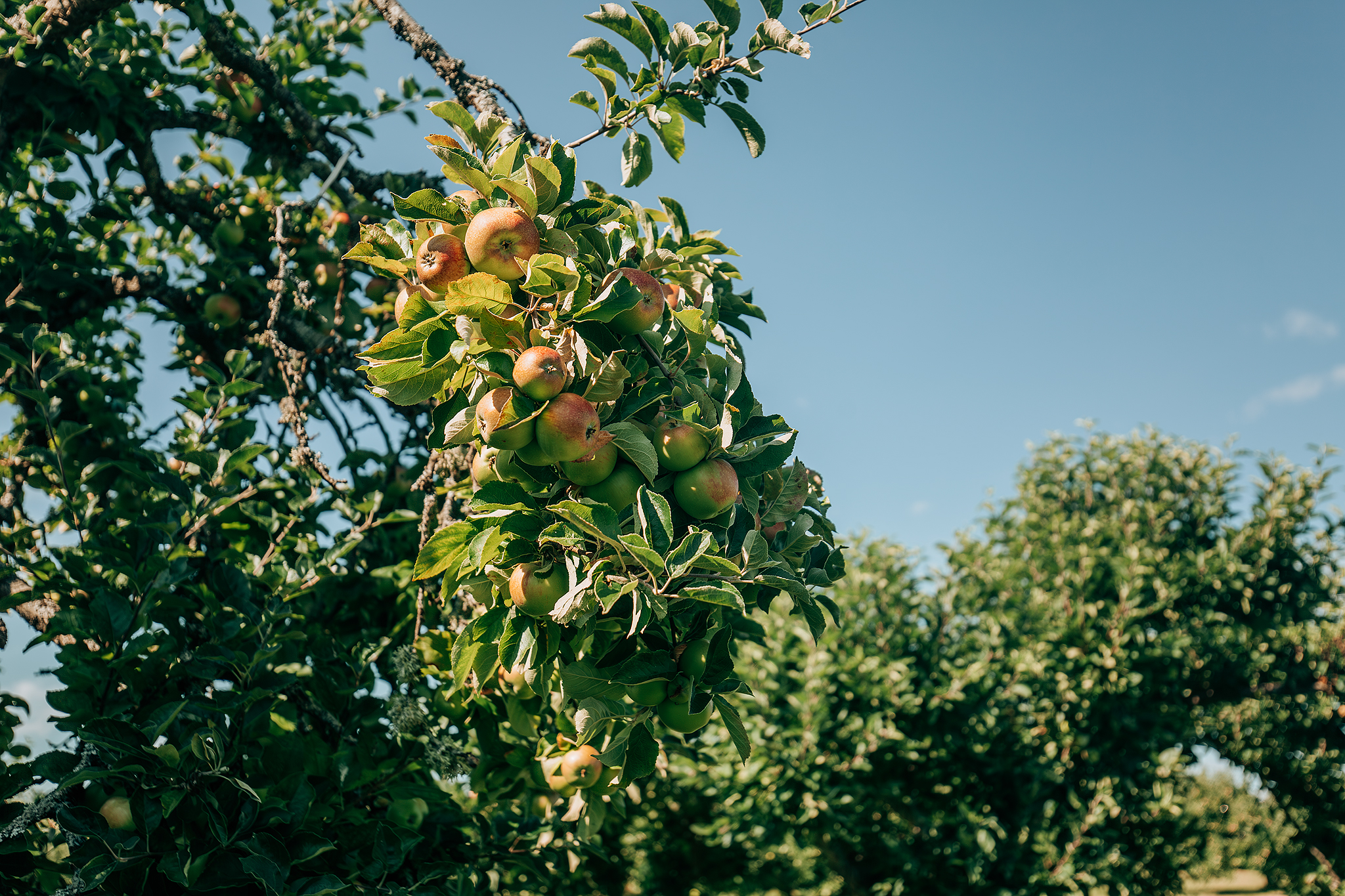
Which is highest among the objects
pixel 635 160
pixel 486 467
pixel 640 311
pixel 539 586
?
pixel 635 160

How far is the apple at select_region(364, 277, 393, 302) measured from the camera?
11.1 feet

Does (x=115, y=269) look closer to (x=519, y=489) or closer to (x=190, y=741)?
(x=190, y=741)

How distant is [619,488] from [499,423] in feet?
0.88

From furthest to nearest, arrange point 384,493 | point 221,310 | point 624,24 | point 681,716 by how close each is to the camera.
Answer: point 221,310 → point 384,493 → point 624,24 → point 681,716

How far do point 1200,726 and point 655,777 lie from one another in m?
5.92

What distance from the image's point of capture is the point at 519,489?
1.50 meters

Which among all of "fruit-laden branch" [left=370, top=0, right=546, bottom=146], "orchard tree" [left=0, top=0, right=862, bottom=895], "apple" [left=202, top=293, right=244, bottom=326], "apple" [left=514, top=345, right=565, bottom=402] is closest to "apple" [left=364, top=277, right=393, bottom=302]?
"orchard tree" [left=0, top=0, right=862, bottom=895]

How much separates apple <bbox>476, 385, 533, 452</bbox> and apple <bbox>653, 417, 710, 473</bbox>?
16cm

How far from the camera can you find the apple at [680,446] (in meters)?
1.44

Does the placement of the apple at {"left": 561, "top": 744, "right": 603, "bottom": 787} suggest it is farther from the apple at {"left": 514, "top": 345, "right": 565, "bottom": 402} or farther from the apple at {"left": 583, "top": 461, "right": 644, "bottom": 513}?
the apple at {"left": 514, "top": 345, "right": 565, "bottom": 402}

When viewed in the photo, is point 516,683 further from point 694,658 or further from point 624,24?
point 624,24

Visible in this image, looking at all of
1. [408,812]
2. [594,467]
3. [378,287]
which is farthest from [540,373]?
[378,287]

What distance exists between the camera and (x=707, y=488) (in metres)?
1.44

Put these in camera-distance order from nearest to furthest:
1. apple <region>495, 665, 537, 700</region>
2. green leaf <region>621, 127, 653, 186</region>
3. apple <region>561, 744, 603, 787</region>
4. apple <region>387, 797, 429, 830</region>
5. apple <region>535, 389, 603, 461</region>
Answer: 1. apple <region>535, 389, 603, 461</region>
2. apple <region>495, 665, 537, 700</region>
3. green leaf <region>621, 127, 653, 186</region>
4. apple <region>561, 744, 603, 787</region>
5. apple <region>387, 797, 429, 830</region>
